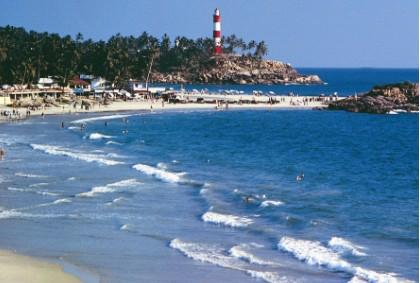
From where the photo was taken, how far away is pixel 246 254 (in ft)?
71.9

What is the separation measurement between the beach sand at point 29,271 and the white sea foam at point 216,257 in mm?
3928

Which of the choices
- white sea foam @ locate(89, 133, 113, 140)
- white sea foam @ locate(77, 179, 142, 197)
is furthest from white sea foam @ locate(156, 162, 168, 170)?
white sea foam @ locate(89, 133, 113, 140)

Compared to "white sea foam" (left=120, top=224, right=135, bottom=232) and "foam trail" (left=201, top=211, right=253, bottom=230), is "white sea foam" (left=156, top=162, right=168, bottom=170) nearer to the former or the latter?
"foam trail" (left=201, top=211, right=253, bottom=230)

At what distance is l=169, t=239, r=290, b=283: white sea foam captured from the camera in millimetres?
19478

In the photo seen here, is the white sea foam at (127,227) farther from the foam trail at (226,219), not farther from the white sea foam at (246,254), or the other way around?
the white sea foam at (246,254)

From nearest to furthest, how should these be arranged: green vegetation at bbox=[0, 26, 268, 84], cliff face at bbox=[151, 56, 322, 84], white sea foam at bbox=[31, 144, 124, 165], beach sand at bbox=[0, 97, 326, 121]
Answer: white sea foam at bbox=[31, 144, 124, 165] < beach sand at bbox=[0, 97, 326, 121] < green vegetation at bbox=[0, 26, 268, 84] < cliff face at bbox=[151, 56, 322, 84]

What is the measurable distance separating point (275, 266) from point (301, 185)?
1562 cm

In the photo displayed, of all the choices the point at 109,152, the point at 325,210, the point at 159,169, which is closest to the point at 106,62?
the point at 109,152

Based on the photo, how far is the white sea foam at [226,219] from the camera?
86.6 ft

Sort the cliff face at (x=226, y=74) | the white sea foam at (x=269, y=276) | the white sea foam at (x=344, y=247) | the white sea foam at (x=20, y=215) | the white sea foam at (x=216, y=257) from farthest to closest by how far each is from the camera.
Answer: the cliff face at (x=226, y=74) < the white sea foam at (x=20, y=215) < the white sea foam at (x=344, y=247) < the white sea foam at (x=216, y=257) < the white sea foam at (x=269, y=276)

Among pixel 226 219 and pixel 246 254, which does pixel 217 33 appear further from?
pixel 246 254

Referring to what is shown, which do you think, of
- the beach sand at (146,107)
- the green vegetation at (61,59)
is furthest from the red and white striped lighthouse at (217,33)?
the beach sand at (146,107)

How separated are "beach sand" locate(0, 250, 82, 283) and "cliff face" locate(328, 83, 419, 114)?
81274 mm

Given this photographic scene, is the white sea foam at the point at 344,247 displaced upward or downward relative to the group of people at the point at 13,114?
downward
